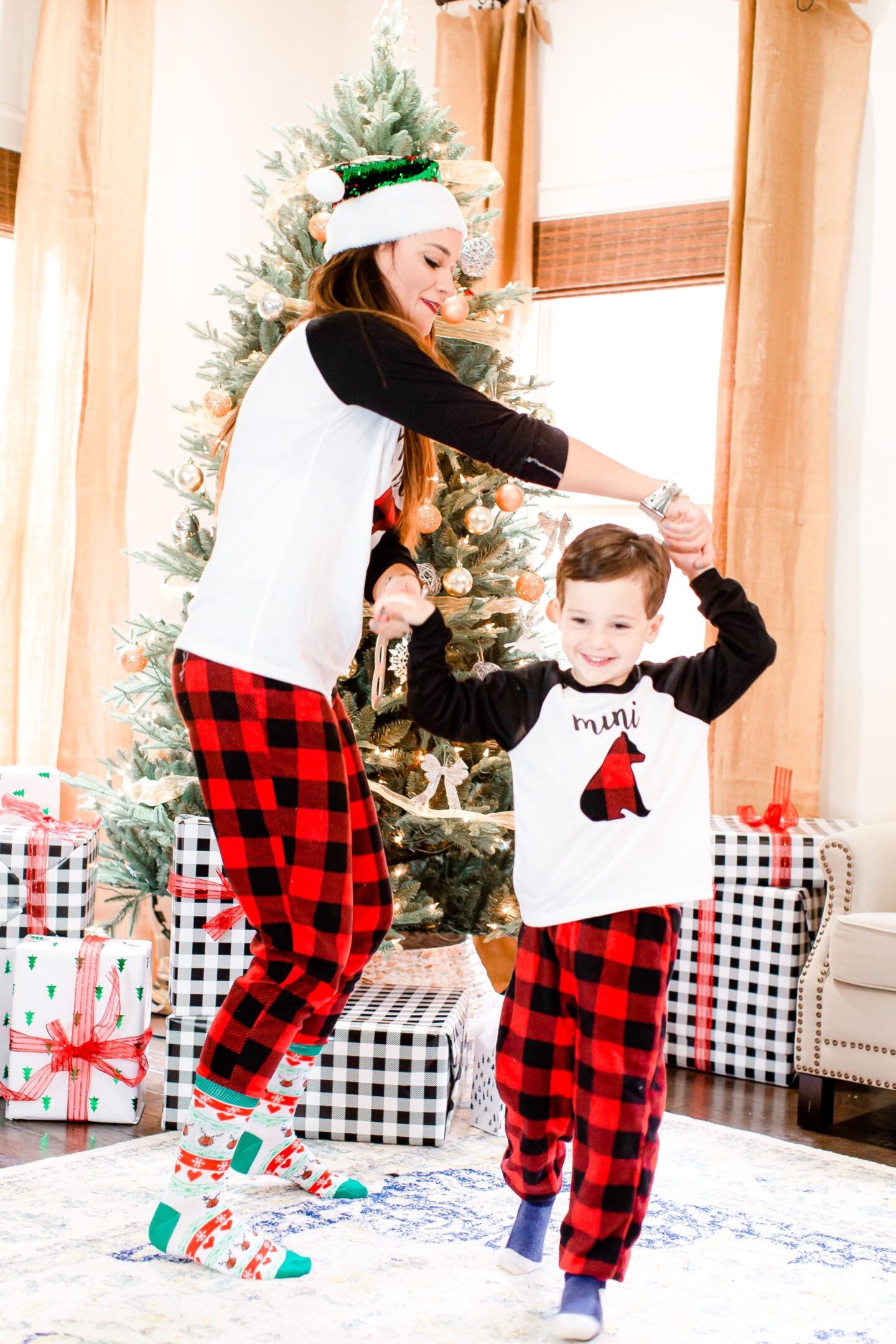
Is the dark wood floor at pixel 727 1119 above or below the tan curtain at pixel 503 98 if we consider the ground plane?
below

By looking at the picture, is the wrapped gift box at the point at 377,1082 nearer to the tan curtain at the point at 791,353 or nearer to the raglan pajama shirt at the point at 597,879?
the raglan pajama shirt at the point at 597,879

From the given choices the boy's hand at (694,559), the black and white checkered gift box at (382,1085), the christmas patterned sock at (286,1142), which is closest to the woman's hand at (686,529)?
the boy's hand at (694,559)

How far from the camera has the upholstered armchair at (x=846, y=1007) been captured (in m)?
2.43

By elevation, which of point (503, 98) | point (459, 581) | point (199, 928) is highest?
point (503, 98)

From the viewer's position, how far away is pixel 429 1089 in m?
2.18

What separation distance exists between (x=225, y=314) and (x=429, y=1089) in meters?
2.74

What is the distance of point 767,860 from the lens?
2.90 m

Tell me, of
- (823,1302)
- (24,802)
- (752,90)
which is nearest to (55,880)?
(24,802)

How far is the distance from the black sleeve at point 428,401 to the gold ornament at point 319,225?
1.17m

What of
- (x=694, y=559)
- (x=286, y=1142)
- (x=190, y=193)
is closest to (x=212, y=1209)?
(x=286, y=1142)

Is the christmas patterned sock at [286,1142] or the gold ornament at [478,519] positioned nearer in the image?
the christmas patterned sock at [286,1142]

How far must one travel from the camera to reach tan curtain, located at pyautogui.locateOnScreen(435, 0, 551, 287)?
12.5 ft

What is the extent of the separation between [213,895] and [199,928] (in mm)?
69

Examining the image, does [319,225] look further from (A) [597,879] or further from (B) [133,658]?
(A) [597,879]
